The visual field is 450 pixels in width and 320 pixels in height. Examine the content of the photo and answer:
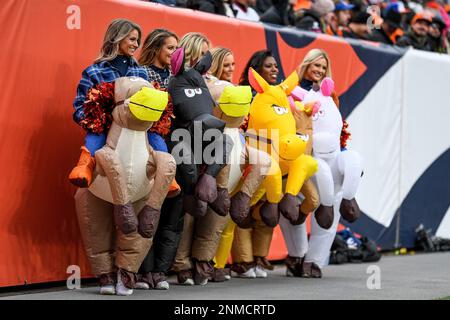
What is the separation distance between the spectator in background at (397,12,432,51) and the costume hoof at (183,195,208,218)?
20.1 ft

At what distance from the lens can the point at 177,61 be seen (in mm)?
7551

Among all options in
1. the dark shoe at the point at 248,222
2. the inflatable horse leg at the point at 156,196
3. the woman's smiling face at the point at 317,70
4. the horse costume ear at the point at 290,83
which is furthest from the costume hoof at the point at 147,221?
the woman's smiling face at the point at 317,70

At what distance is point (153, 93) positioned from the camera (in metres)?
7.09

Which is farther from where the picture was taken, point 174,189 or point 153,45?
point 153,45

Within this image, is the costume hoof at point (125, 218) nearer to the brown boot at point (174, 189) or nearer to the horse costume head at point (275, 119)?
the brown boot at point (174, 189)

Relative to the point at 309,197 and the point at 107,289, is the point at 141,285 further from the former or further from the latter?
the point at 309,197

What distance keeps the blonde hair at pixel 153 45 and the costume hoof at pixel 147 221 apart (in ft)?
4.44

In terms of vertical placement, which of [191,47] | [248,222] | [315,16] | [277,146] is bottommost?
[248,222]

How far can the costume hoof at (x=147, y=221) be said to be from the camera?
716 centimetres

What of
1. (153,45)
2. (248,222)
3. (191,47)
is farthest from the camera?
(248,222)

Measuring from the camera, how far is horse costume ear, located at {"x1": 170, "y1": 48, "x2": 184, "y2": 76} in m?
7.54

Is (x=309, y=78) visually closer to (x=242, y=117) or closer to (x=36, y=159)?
(x=242, y=117)

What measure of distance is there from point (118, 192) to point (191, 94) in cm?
104

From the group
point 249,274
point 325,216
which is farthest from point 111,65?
point 249,274
